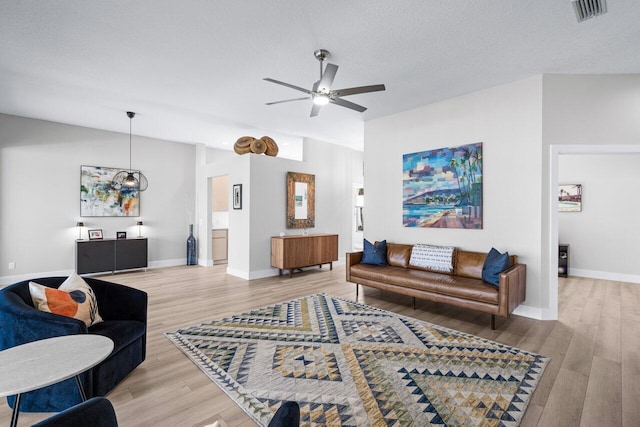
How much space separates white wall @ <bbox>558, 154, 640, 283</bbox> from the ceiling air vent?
14.9 ft

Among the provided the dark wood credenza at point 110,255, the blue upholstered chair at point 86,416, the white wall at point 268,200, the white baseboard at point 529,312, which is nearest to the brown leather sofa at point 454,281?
the white baseboard at point 529,312

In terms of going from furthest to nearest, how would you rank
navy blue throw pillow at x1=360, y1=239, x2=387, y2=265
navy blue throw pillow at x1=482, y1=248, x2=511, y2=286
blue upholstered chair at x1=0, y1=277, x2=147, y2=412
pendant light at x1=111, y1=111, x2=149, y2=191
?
1. pendant light at x1=111, y1=111, x2=149, y2=191
2. navy blue throw pillow at x1=360, y1=239, x2=387, y2=265
3. navy blue throw pillow at x1=482, y1=248, x2=511, y2=286
4. blue upholstered chair at x1=0, y1=277, x2=147, y2=412

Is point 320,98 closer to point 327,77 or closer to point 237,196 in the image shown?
point 327,77

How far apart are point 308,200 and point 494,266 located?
164 inches

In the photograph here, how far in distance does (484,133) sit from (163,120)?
→ 5308mm

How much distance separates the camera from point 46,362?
1.38m

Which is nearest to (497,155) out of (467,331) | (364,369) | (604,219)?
(467,331)

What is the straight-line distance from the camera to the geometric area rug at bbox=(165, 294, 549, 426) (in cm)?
203

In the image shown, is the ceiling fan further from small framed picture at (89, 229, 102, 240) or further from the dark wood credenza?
small framed picture at (89, 229, 102, 240)

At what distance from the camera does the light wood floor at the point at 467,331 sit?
2.03 m

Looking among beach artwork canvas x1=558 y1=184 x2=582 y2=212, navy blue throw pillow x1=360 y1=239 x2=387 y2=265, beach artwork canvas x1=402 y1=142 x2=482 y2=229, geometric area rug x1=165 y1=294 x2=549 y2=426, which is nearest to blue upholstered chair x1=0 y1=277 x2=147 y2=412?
geometric area rug x1=165 y1=294 x2=549 y2=426

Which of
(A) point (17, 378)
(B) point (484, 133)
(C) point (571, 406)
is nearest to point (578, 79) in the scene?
(B) point (484, 133)

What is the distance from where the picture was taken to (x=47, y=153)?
19.1ft

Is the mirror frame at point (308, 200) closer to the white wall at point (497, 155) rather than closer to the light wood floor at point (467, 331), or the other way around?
the light wood floor at point (467, 331)
